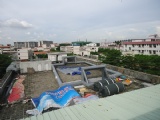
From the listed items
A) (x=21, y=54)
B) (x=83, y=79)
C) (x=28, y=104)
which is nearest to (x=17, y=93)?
(x=28, y=104)

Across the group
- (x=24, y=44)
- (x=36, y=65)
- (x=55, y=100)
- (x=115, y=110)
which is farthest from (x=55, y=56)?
(x=24, y=44)

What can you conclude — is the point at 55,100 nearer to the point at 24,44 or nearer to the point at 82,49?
the point at 82,49

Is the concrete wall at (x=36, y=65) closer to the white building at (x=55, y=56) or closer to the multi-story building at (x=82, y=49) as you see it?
the white building at (x=55, y=56)

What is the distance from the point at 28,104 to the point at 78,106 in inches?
192

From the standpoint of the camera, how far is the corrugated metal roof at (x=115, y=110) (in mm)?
3649

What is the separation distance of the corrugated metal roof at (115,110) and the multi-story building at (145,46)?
134 ft

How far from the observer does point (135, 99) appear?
4754mm

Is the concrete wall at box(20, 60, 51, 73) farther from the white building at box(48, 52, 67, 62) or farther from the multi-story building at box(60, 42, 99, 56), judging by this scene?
the multi-story building at box(60, 42, 99, 56)

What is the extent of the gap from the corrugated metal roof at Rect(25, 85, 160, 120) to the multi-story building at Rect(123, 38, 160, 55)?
4094 centimetres

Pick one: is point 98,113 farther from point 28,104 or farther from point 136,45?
point 136,45

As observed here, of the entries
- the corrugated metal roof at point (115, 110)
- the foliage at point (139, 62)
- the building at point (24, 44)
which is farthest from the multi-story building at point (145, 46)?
the building at point (24, 44)

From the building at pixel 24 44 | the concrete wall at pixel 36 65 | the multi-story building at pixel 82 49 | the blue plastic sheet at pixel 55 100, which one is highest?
the building at pixel 24 44

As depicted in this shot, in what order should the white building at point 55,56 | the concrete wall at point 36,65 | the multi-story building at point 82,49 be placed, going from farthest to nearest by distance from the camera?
the multi-story building at point 82,49 → the white building at point 55,56 → the concrete wall at point 36,65

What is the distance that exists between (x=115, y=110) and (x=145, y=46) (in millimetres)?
46145
